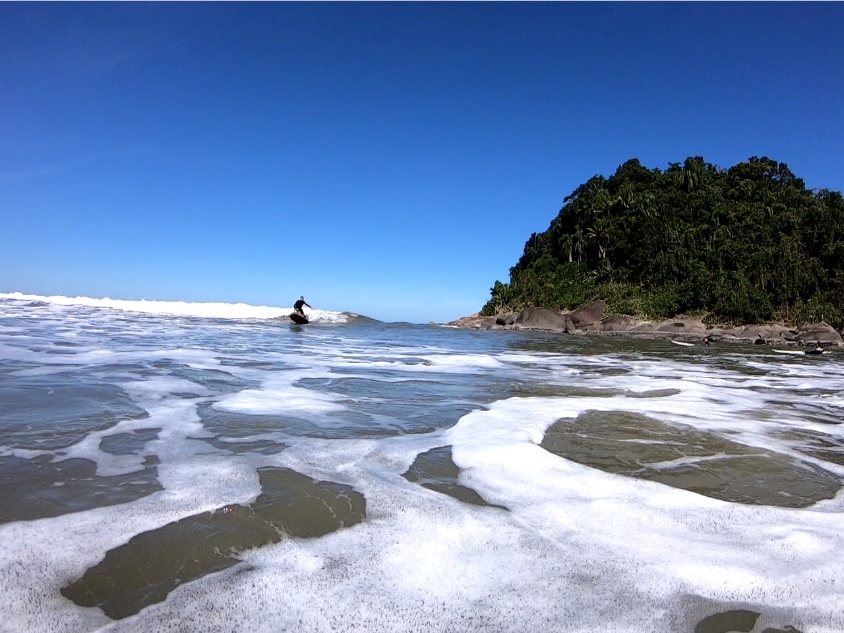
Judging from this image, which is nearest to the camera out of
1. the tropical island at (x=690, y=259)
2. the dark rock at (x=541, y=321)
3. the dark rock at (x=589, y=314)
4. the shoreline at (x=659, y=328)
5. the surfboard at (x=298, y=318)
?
the shoreline at (x=659, y=328)

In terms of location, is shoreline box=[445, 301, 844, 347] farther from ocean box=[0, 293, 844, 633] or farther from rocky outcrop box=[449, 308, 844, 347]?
ocean box=[0, 293, 844, 633]

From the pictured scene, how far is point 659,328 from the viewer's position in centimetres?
3183

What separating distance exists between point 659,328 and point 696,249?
10.3m

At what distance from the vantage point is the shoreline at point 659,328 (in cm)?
2588

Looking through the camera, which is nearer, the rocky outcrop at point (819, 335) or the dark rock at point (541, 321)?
the rocky outcrop at point (819, 335)

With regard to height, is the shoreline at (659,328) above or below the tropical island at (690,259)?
below

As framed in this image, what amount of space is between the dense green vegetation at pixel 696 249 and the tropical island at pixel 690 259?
0.08 metres

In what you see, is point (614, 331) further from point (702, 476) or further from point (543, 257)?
point (702, 476)

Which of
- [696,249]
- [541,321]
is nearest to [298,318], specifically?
[541,321]

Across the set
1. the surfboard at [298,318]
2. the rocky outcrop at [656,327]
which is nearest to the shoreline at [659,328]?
the rocky outcrop at [656,327]

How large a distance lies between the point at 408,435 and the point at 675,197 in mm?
46078

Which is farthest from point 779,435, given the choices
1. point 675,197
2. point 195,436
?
point 675,197

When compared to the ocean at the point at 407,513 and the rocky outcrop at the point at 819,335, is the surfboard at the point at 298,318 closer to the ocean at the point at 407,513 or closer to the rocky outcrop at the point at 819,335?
the ocean at the point at 407,513

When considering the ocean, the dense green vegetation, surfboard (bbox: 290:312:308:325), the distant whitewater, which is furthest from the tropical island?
the ocean
